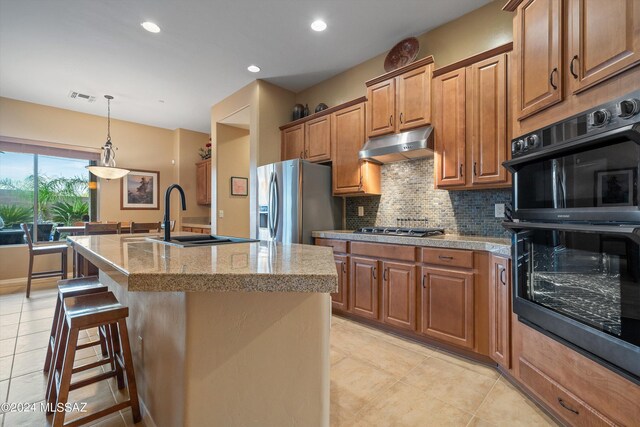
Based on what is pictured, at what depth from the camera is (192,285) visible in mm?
835

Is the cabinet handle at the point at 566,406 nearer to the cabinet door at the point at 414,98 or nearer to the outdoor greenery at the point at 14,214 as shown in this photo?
the cabinet door at the point at 414,98

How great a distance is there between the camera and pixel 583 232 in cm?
136

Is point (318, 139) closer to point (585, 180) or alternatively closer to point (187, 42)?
point (187, 42)

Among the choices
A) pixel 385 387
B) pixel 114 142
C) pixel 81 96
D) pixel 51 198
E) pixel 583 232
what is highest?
pixel 81 96

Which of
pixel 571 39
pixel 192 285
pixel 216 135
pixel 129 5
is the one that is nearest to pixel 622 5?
pixel 571 39

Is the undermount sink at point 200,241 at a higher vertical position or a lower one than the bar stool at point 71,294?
higher

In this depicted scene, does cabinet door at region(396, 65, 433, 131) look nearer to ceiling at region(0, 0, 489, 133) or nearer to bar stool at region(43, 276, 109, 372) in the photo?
ceiling at region(0, 0, 489, 133)

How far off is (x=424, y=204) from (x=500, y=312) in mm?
1318

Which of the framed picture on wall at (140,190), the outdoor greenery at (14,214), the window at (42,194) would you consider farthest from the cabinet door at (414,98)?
the outdoor greenery at (14,214)

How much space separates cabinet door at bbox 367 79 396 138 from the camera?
295 cm

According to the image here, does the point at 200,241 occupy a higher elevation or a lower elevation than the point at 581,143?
lower

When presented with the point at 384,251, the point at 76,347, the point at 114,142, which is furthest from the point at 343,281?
the point at 114,142

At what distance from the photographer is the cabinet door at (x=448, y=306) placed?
2176 mm

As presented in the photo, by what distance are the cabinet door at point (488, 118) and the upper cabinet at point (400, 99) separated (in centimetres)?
39
